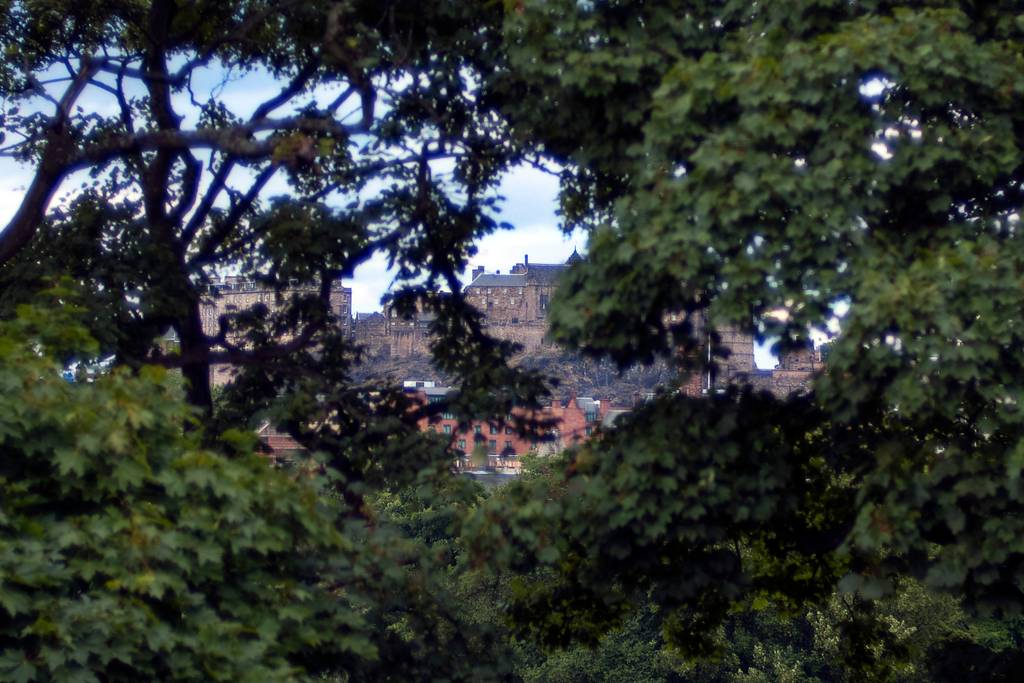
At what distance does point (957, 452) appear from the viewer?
721 centimetres

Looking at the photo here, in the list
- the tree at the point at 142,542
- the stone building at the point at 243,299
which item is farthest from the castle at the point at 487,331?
the tree at the point at 142,542

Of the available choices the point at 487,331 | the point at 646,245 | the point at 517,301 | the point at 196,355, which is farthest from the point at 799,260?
the point at 517,301

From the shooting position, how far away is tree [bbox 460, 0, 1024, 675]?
6.77 metres

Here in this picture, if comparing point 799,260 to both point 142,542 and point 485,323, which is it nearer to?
point 142,542

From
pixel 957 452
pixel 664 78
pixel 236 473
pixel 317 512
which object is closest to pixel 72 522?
pixel 236 473

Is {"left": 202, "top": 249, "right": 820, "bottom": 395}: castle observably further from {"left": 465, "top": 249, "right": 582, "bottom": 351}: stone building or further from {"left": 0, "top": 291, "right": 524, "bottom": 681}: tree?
{"left": 0, "top": 291, "right": 524, "bottom": 681}: tree

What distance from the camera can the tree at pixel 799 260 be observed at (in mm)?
6773

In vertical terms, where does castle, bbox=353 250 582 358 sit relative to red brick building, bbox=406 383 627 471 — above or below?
above

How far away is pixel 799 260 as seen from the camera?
6.89m

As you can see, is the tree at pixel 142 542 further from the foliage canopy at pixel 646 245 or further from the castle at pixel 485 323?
the castle at pixel 485 323

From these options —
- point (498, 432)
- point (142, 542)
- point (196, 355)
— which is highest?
point (196, 355)

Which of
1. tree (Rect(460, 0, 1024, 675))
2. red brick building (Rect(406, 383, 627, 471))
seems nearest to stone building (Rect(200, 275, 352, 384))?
red brick building (Rect(406, 383, 627, 471))

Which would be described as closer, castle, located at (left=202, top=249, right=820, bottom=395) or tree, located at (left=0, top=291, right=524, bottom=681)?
tree, located at (left=0, top=291, right=524, bottom=681)

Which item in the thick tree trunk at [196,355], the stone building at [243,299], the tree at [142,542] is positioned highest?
the stone building at [243,299]
